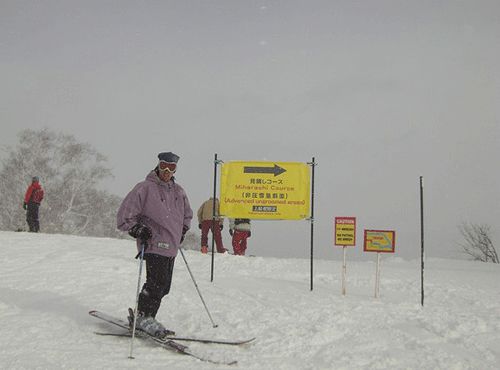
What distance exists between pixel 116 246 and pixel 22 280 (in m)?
5.22

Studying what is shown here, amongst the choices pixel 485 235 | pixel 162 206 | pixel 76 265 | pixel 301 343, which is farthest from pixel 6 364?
pixel 485 235

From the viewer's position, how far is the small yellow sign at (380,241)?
7785 mm

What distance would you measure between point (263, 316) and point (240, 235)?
6904 millimetres

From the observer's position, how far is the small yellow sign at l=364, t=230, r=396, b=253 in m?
7.79

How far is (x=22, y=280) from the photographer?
840 centimetres

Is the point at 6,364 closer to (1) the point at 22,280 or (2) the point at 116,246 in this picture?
(1) the point at 22,280

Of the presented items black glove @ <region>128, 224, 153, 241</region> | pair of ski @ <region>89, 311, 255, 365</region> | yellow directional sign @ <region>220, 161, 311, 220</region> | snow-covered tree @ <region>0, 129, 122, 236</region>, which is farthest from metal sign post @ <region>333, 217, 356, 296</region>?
snow-covered tree @ <region>0, 129, 122, 236</region>

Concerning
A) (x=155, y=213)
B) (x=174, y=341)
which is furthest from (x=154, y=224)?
(x=174, y=341)

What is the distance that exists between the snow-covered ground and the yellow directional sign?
139 cm

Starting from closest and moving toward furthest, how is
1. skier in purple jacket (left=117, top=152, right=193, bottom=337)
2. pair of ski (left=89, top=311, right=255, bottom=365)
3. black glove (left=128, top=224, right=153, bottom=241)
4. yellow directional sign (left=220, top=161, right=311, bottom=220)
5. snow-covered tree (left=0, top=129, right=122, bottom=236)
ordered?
pair of ski (left=89, top=311, right=255, bottom=365)
black glove (left=128, top=224, right=153, bottom=241)
skier in purple jacket (left=117, top=152, right=193, bottom=337)
yellow directional sign (left=220, top=161, right=311, bottom=220)
snow-covered tree (left=0, top=129, right=122, bottom=236)

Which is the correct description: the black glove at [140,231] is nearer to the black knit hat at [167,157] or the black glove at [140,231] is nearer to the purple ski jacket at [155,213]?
the purple ski jacket at [155,213]

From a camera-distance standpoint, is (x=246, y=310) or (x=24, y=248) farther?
(x=24, y=248)

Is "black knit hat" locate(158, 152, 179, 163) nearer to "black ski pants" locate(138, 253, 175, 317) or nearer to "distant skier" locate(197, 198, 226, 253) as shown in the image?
"black ski pants" locate(138, 253, 175, 317)

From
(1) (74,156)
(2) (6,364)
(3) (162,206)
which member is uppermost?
(1) (74,156)
